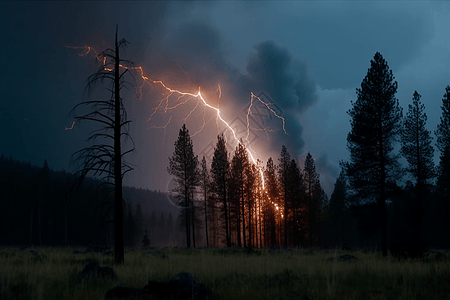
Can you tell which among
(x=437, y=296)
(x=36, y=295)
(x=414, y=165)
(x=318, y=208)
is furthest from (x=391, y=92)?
(x=318, y=208)

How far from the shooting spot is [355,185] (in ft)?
61.1

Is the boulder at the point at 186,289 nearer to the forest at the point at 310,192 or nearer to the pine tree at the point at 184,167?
A: the forest at the point at 310,192

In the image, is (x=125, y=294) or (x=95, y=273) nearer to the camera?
(x=125, y=294)

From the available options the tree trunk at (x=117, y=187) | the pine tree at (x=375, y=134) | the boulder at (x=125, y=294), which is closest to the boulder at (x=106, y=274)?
the boulder at (x=125, y=294)

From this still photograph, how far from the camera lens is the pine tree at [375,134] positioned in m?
17.3

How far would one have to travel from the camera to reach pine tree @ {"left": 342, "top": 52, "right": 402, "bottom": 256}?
56.9 feet

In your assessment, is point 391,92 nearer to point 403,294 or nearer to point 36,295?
point 403,294

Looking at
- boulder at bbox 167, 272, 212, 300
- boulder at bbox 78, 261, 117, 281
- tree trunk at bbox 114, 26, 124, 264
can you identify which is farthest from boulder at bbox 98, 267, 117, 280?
tree trunk at bbox 114, 26, 124, 264

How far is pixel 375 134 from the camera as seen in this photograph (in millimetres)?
17484

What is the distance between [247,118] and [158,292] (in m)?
33.6

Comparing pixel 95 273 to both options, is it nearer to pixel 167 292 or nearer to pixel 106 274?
pixel 106 274

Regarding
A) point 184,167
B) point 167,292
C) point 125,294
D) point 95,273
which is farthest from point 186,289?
point 184,167

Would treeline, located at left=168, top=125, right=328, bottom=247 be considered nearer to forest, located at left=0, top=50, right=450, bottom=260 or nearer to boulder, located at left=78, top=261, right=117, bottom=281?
forest, located at left=0, top=50, right=450, bottom=260

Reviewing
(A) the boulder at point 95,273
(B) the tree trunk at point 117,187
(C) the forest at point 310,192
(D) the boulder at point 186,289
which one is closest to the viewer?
(D) the boulder at point 186,289
